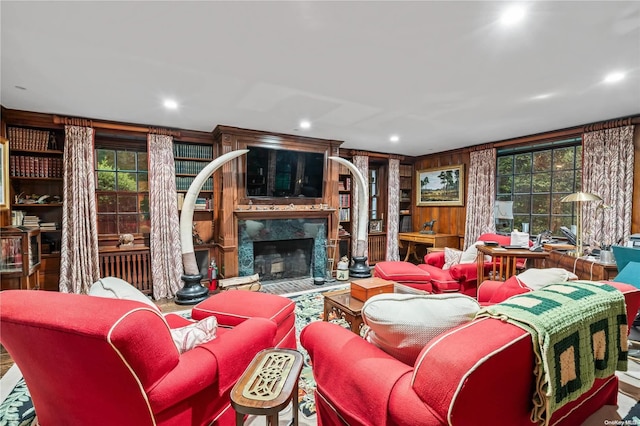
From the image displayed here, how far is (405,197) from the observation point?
6629 millimetres

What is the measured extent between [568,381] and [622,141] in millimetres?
4096

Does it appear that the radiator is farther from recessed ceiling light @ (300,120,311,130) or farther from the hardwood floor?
recessed ceiling light @ (300,120,311,130)

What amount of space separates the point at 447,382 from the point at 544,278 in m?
1.48

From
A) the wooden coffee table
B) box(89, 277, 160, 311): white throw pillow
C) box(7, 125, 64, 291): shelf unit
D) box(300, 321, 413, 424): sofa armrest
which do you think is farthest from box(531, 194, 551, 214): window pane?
box(7, 125, 64, 291): shelf unit

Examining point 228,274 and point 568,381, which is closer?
point 568,381

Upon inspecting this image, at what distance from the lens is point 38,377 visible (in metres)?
1.17

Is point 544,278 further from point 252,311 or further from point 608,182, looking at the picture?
point 608,182

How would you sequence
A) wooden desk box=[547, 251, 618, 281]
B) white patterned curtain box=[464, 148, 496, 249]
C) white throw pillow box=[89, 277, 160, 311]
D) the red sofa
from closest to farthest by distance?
the red sofa, white throw pillow box=[89, 277, 160, 311], wooden desk box=[547, 251, 618, 281], white patterned curtain box=[464, 148, 496, 249]

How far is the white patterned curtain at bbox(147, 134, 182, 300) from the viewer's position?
3924mm

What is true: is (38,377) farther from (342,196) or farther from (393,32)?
(342,196)

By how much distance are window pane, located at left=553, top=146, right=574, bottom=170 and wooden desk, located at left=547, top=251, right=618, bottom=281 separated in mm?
1889

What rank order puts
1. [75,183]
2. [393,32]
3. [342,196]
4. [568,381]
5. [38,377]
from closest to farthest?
[568,381] < [38,377] < [393,32] < [75,183] < [342,196]

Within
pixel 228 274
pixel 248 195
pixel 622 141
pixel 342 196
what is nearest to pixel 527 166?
pixel 622 141

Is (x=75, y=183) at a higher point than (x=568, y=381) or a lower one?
higher
